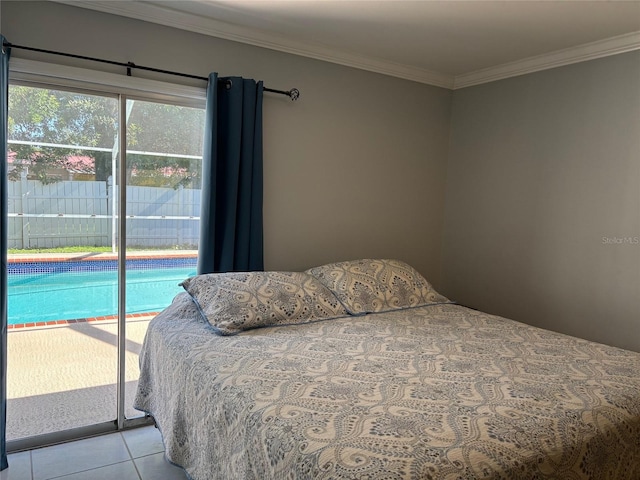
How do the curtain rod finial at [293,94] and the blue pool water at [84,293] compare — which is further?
the curtain rod finial at [293,94]

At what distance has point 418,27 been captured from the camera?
8.49 feet

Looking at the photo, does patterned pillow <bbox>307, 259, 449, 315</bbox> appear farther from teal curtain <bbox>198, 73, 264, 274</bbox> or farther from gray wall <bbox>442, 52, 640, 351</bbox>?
gray wall <bbox>442, 52, 640, 351</bbox>

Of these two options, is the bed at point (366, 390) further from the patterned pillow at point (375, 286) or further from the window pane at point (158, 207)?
the window pane at point (158, 207)

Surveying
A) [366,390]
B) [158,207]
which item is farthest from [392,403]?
[158,207]

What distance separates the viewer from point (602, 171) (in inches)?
108

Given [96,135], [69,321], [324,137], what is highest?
[324,137]

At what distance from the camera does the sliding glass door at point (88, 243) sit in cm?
236

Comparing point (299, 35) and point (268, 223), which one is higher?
point (299, 35)

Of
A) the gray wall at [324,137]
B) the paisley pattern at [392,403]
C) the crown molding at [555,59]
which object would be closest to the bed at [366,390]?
the paisley pattern at [392,403]

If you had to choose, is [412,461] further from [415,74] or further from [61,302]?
[415,74]

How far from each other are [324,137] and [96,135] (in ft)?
4.56

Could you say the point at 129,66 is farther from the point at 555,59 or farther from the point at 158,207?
the point at 555,59

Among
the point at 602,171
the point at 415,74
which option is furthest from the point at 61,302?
the point at 602,171

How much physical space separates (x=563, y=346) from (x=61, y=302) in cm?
259
